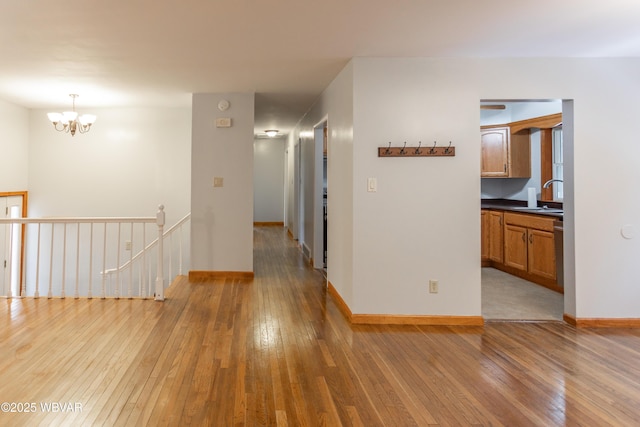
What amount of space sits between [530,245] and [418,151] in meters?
2.52

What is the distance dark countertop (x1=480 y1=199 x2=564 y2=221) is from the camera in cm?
503

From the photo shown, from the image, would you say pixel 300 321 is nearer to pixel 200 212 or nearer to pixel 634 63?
pixel 200 212

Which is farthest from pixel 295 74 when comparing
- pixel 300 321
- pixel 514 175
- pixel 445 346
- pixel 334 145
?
pixel 514 175

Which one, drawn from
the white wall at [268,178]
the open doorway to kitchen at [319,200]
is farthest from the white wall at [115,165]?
the white wall at [268,178]

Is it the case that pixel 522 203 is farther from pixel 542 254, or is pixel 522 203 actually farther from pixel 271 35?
pixel 271 35

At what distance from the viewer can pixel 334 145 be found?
4.55 meters

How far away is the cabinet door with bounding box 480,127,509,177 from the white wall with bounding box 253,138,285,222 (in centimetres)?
668

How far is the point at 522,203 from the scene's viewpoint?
6.24 metres

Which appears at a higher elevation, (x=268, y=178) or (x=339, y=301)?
(x=268, y=178)

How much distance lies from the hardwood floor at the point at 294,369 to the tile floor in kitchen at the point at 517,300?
301 mm

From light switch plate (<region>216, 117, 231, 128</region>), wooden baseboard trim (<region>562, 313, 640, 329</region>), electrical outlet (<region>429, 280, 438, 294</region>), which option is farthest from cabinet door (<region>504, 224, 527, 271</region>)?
light switch plate (<region>216, 117, 231, 128</region>)

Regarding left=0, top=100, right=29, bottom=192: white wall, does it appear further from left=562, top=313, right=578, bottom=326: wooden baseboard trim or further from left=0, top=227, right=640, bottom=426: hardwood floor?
left=562, top=313, right=578, bottom=326: wooden baseboard trim

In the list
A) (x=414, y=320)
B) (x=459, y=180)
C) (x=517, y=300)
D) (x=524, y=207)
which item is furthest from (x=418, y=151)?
(x=524, y=207)

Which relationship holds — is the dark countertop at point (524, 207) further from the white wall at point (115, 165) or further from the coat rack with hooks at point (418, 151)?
the white wall at point (115, 165)
